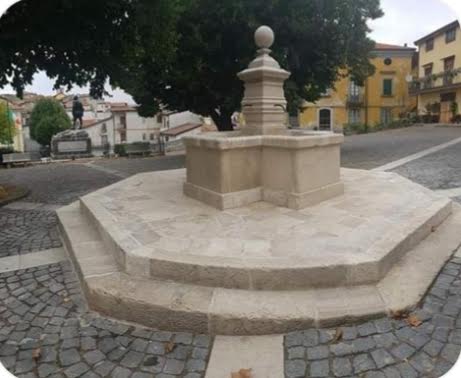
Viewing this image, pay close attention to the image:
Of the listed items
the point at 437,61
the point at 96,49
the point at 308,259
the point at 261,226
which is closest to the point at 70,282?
the point at 261,226

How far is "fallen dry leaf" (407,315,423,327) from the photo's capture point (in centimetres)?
273

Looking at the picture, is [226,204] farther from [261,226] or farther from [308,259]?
[308,259]

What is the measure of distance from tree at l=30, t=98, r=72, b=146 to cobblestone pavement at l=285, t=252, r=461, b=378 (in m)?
47.5

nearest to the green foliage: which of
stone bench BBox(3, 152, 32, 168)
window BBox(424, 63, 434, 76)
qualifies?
stone bench BBox(3, 152, 32, 168)

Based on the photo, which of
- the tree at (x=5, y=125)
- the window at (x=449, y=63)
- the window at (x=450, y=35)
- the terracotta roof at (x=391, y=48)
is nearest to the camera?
the window at (x=450, y=35)

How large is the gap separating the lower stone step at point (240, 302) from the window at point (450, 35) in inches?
1280

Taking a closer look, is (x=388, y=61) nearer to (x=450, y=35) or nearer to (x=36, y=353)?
(x=450, y=35)

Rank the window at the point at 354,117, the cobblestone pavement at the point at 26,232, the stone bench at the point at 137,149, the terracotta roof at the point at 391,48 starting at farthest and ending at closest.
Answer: the window at the point at 354,117, the terracotta roof at the point at 391,48, the stone bench at the point at 137,149, the cobblestone pavement at the point at 26,232

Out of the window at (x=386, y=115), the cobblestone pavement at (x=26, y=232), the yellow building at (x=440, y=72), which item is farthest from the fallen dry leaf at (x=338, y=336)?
the window at (x=386, y=115)

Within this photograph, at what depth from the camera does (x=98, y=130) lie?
51.8 m

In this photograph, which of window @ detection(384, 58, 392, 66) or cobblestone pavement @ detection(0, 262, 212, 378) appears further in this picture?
window @ detection(384, 58, 392, 66)

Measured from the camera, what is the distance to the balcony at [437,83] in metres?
28.0

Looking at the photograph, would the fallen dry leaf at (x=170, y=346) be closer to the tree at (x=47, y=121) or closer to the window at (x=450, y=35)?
the window at (x=450, y=35)

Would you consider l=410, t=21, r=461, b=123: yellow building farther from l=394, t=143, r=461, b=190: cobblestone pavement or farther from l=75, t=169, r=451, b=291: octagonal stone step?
l=75, t=169, r=451, b=291: octagonal stone step
